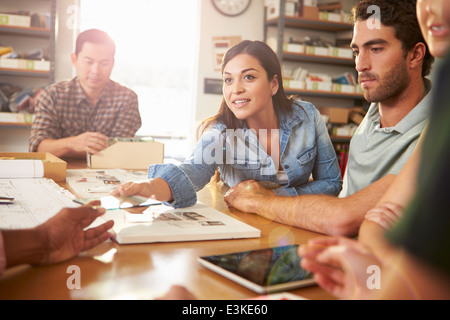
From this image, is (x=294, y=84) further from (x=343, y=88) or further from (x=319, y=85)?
(x=343, y=88)

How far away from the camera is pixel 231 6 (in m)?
4.50

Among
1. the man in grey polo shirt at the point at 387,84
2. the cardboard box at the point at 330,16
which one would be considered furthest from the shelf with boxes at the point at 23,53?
the man in grey polo shirt at the point at 387,84

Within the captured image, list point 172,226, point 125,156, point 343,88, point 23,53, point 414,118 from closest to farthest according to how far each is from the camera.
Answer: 1. point 172,226
2. point 414,118
3. point 125,156
4. point 23,53
5. point 343,88

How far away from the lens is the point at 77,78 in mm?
2475

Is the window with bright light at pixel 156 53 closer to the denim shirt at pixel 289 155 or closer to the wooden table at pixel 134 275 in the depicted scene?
the denim shirt at pixel 289 155

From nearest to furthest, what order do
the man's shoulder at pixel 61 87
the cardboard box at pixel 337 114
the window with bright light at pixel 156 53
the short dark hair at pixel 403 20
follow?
the short dark hair at pixel 403 20
the man's shoulder at pixel 61 87
the window with bright light at pixel 156 53
the cardboard box at pixel 337 114

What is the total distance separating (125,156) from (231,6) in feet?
10.3

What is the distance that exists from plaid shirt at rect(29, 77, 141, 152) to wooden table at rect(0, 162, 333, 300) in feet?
5.22

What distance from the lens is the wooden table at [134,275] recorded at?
592mm

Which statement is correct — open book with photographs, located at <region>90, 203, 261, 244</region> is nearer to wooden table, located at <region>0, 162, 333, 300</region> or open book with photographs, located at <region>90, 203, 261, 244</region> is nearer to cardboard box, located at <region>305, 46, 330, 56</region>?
wooden table, located at <region>0, 162, 333, 300</region>

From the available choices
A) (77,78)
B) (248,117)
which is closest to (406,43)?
(248,117)

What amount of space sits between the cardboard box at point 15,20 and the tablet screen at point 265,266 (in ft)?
11.8

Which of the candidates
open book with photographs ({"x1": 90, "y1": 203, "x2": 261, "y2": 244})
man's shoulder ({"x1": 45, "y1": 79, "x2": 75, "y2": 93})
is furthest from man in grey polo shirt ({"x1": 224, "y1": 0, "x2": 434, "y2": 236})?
man's shoulder ({"x1": 45, "y1": 79, "x2": 75, "y2": 93})

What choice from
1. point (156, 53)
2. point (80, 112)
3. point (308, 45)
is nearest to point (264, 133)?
point (80, 112)
